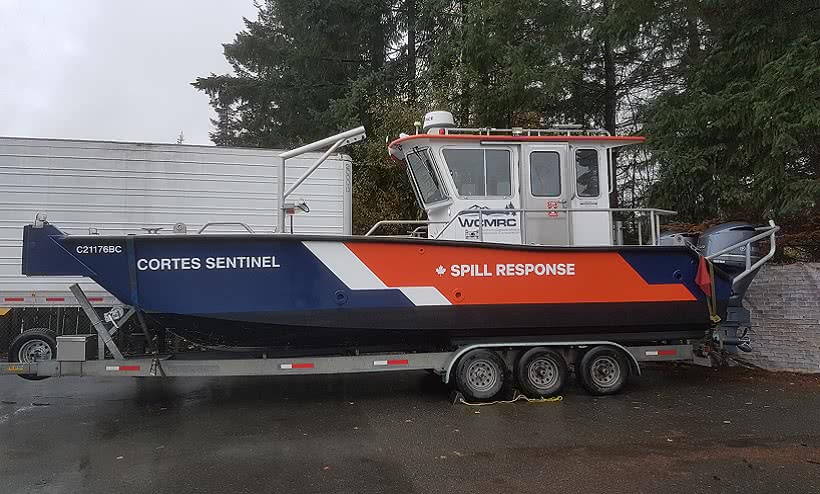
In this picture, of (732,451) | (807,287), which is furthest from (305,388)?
(807,287)

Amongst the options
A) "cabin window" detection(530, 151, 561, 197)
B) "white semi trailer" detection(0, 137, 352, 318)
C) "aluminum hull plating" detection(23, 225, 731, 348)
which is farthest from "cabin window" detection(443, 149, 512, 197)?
"white semi trailer" detection(0, 137, 352, 318)

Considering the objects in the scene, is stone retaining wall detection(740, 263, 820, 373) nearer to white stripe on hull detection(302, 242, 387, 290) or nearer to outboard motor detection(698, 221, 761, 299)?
outboard motor detection(698, 221, 761, 299)

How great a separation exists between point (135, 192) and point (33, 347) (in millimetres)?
2764

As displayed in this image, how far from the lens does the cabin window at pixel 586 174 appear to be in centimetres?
773

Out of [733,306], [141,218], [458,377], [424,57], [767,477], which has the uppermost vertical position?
[424,57]

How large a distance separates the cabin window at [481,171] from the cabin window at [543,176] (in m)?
0.30

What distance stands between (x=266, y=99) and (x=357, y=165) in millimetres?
5557

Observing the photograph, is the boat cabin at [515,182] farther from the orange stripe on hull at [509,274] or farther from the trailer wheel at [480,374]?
the trailer wheel at [480,374]

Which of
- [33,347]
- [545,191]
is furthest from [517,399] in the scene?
[33,347]

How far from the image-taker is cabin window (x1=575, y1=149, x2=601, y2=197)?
7734 millimetres

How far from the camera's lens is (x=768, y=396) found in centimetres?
753

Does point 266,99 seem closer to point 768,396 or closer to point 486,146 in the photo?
point 486,146

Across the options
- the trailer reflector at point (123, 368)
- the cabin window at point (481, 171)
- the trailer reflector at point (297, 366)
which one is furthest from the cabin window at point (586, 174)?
the trailer reflector at point (123, 368)

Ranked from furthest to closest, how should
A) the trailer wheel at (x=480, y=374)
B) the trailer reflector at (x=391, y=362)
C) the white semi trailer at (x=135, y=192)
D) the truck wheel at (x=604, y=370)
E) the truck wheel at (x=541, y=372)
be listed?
the white semi trailer at (x=135, y=192) → the truck wheel at (x=604, y=370) → the truck wheel at (x=541, y=372) → the trailer wheel at (x=480, y=374) → the trailer reflector at (x=391, y=362)
